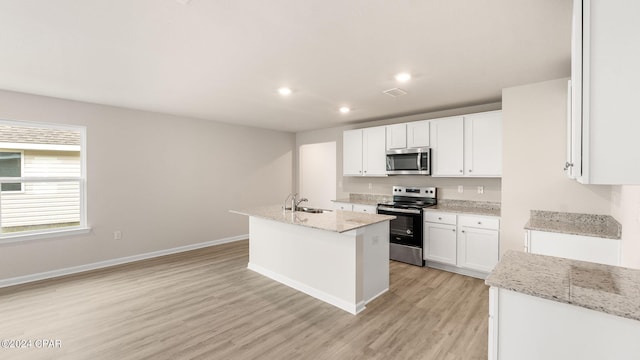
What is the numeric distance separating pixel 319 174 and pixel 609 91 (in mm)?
6989

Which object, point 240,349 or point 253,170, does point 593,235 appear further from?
point 253,170

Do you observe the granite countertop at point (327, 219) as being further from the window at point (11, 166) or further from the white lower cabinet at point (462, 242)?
the window at point (11, 166)

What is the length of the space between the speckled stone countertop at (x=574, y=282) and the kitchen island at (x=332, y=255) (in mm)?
1403

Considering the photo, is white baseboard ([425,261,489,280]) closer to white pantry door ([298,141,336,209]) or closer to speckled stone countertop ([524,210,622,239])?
speckled stone countertop ([524,210,622,239])

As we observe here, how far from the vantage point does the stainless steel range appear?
4.23 m

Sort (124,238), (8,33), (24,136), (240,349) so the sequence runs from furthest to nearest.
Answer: (124,238) → (24,136) → (240,349) → (8,33)

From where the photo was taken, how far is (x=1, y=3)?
1.72m

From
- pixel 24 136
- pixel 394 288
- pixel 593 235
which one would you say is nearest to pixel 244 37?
pixel 394 288

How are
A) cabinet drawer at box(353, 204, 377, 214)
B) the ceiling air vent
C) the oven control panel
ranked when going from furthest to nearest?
1. cabinet drawer at box(353, 204, 377, 214)
2. the oven control panel
3. the ceiling air vent

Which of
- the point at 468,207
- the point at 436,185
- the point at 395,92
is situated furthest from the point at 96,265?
the point at 468,207

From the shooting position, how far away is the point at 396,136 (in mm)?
4777

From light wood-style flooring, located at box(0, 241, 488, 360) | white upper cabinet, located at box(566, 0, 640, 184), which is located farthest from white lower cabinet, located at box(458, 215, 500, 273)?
white upper cabinet, located at box(566, 0, 640, 184)

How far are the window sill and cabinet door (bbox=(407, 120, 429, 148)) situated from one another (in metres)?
5.07

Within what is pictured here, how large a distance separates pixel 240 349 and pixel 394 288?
1943 mm
